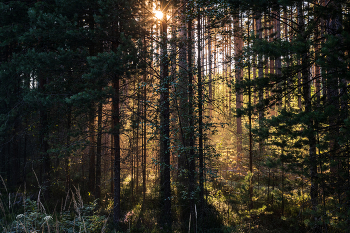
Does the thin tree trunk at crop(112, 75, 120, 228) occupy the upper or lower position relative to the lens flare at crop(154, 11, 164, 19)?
lower

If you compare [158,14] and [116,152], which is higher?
[158,14]

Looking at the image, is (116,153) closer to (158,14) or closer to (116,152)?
(116,152)

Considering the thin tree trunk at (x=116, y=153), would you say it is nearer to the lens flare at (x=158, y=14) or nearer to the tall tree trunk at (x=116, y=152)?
the tall tree trunk at (x=116, y=152)

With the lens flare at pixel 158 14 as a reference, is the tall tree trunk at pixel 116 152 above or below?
below

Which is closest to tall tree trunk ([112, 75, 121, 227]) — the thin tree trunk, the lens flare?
the thin tree trunk

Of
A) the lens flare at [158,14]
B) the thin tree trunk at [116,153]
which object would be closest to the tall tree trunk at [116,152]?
the thin tree trunk at [116,153]

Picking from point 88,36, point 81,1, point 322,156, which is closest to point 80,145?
point 88,36

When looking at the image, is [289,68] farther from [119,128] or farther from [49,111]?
[49,111]

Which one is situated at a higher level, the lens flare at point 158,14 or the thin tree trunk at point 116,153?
the lens flare at point 158,14

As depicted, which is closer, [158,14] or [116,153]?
[158,14]

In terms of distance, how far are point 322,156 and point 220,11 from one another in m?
5.60

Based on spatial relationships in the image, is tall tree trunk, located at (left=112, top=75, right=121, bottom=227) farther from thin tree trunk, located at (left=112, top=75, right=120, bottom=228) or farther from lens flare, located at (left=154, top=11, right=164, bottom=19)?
lens flare, located at (left=154, top=11, right=164, bottom=19)

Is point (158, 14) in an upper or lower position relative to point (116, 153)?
upper

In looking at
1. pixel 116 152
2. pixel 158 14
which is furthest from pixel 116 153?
pixel 158 14
